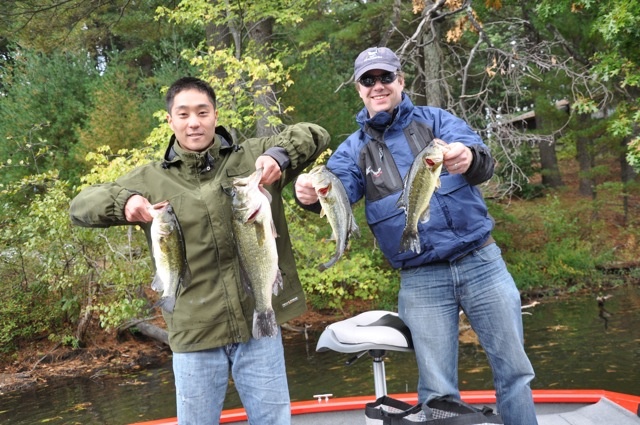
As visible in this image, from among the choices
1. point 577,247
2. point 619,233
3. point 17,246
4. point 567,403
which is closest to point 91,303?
point 17,246

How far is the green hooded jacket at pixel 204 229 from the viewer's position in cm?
343

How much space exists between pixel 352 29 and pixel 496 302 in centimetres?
1302

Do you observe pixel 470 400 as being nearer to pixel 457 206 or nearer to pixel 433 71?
pixel 457 206

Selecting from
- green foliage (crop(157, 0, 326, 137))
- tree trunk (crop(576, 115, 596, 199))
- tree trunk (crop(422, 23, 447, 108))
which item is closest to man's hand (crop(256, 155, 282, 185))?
green foliage (crop(157, 0, 326, 137))

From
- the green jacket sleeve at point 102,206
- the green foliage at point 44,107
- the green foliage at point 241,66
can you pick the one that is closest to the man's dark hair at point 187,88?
the green jacket sleeve at point 102,206

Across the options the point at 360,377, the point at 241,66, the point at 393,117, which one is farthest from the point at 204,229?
the point at 241,66

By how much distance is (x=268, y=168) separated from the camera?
342 centimetres

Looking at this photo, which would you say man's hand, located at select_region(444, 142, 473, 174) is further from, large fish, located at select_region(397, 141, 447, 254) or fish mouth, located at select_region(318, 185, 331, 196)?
fish mouth, located at select_region(318, 185, 331, 196)

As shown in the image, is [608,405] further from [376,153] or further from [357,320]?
[376,153]

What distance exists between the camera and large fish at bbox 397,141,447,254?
10.7ft

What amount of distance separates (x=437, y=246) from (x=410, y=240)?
0.78 ft

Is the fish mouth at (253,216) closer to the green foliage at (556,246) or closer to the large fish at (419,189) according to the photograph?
the large fish at (419,189)

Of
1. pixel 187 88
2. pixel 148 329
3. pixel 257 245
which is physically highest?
pixel 187 88

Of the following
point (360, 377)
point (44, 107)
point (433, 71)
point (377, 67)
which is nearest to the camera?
point (377, 67)
